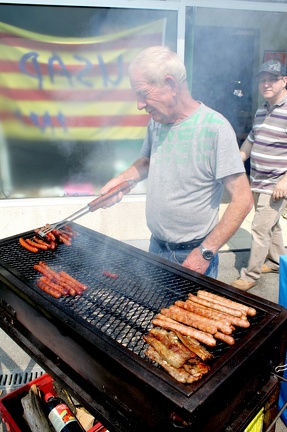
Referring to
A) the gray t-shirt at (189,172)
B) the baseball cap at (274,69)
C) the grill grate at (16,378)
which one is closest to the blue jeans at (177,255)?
the gray t-shirt at (189,172)

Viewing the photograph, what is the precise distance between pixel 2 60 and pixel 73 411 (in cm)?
484

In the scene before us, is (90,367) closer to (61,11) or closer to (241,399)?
(241,399)

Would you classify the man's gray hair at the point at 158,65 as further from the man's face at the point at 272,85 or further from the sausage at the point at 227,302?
the man's face at the point at 272,85

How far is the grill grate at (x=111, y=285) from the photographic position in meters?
1.79

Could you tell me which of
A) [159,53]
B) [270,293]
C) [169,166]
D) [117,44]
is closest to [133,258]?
[169,166]

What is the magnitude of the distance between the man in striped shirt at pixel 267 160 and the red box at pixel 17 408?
2.84 meters

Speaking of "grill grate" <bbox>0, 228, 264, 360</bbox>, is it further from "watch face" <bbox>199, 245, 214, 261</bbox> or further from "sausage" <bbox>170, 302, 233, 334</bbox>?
"watch face" <bbox>199, 245, 214, 261</bbox>

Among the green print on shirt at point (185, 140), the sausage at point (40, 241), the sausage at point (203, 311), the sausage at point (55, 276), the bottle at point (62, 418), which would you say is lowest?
the bottle at point (62, 418)

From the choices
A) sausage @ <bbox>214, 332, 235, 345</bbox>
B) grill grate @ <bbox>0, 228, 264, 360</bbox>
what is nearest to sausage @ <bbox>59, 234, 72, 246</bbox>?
grill grate @ <bbox>0, 228, 264, 360</bbox>

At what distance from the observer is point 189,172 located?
8.21 ft

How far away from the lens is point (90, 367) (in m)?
1.74

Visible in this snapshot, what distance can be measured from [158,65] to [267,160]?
104 inches

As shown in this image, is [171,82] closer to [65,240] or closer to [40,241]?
[65,240]

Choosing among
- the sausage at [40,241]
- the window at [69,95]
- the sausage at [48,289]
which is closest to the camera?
the sausage at [48,289]
